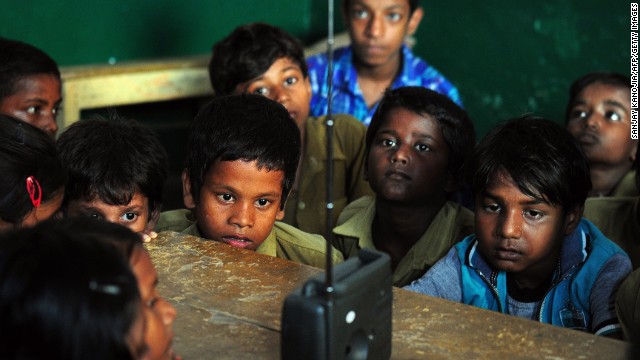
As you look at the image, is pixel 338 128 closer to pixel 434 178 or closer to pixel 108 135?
pixel 434 178

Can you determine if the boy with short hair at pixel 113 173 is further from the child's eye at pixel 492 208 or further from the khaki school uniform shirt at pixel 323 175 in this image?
the child's eye at pixel 492 208

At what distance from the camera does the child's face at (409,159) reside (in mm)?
2713

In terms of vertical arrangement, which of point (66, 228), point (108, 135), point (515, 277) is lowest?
point (515, 277)

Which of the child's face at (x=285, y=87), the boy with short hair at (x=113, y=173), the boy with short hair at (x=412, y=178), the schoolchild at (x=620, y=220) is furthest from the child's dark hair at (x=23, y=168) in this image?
the schoolchild at (x=620, y=220)

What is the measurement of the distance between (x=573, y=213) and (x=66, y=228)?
149cm

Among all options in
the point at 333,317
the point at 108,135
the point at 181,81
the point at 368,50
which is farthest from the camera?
the point at 181,81

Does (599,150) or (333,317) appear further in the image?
(599,150)

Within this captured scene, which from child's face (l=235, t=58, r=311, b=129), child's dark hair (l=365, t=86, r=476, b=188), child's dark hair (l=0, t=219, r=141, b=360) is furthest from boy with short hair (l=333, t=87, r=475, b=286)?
child's dark hair (l=0, t=219, r=141, b=360)

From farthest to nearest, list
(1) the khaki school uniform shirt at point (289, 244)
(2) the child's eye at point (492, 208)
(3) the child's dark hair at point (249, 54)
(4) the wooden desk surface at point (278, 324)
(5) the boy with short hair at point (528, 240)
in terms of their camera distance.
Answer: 1. (3) the child's dark hair at point (249, 54)
2. (1) the khaki school uniform shirt at point (289, 244)
3. (2) the child's eye at point (492, 208)
4. (5) the boy with short hair at point (528, 240)
5. (4) the wooden desk surface at point (278, 324)

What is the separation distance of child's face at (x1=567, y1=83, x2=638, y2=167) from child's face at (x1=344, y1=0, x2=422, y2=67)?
916mm

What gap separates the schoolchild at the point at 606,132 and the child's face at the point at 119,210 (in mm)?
1618

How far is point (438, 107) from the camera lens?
275 centimetres

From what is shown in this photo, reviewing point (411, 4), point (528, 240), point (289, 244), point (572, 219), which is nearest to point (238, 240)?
point (289, 244)

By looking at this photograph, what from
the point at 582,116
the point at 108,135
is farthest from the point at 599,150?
the point at 108,135
